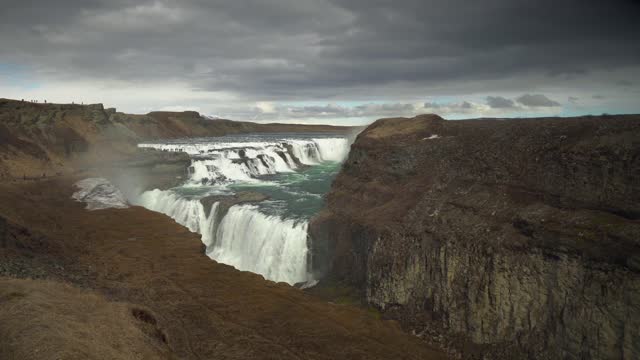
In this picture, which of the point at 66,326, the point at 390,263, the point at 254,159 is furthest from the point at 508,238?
the point at 254,159

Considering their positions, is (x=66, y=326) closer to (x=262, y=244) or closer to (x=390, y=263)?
(x=390, y=263)

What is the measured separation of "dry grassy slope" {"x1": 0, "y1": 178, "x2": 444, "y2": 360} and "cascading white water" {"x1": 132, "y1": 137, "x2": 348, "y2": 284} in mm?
3126

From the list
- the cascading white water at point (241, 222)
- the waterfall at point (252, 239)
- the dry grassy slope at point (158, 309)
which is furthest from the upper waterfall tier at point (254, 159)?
the dry grassy slope at point (158, 309)

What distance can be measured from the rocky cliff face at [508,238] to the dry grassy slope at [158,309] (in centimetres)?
177

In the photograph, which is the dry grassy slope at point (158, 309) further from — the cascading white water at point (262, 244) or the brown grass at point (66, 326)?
the cascading white water at point (262, 244)

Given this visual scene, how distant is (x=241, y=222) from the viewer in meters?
23.5

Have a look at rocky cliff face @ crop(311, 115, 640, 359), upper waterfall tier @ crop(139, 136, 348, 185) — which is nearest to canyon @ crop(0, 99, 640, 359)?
rocky cliff face @ crop(311, 115, 640, 359)

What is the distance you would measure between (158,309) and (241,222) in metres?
10.4

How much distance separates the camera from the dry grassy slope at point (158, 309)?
9570mm

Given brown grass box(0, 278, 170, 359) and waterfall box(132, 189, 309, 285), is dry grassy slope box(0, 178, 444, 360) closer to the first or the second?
brown grass box(0, 278, 170, 359)

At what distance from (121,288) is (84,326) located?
4950 mm

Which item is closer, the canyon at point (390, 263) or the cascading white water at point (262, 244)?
the canyon at point (390, 263)

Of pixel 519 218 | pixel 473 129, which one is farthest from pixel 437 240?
pixel 473 129

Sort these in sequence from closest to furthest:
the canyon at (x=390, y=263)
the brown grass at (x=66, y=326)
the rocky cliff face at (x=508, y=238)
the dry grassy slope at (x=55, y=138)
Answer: the brown grass at (x=66, y=326)
the canyon at (x=390, y=263)
the rocky cliff face at (x=508, y=238)
the dry grassy slope at (x=55, y=138)
